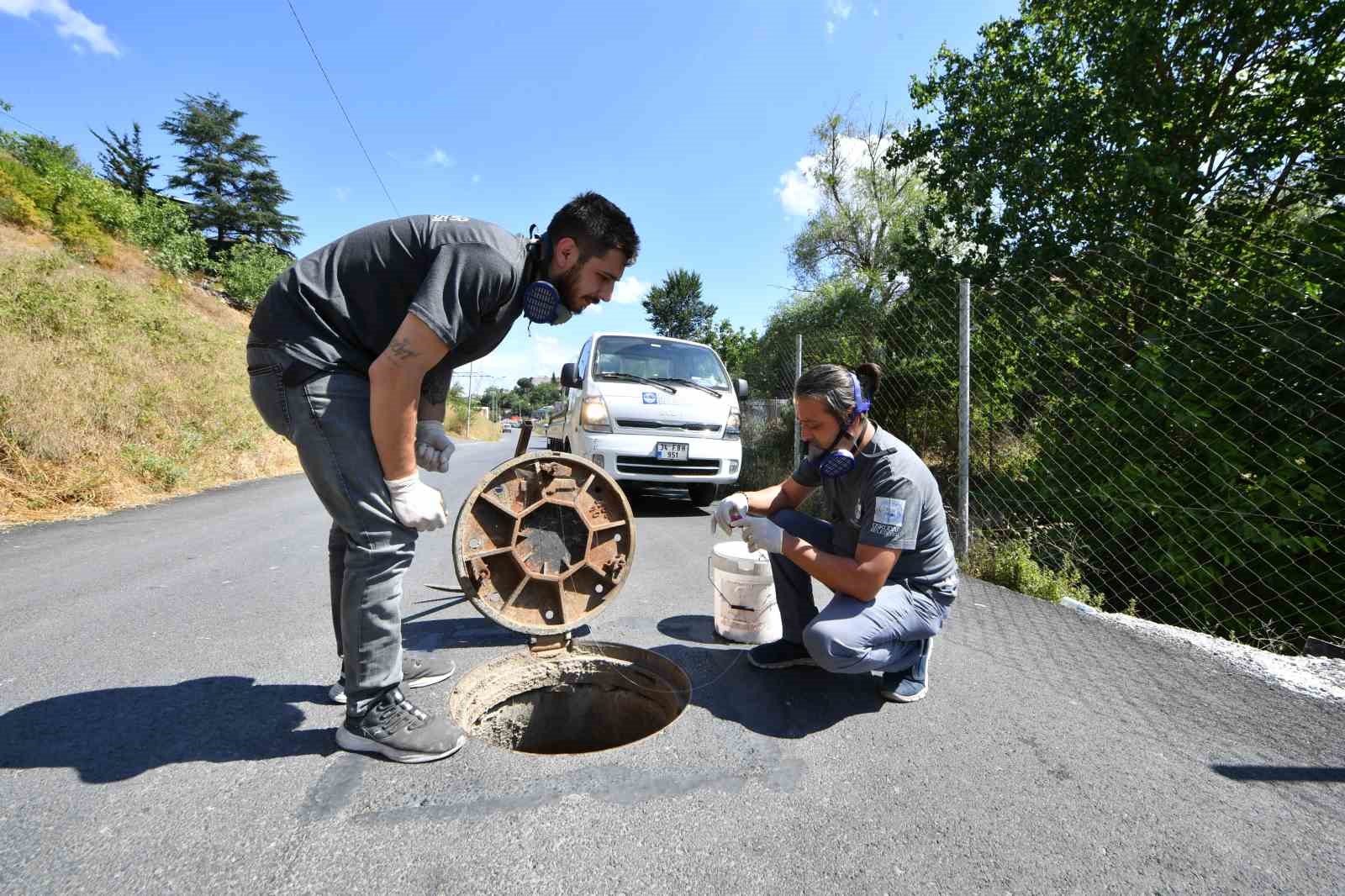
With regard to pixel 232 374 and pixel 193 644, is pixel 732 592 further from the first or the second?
pixel 232 374

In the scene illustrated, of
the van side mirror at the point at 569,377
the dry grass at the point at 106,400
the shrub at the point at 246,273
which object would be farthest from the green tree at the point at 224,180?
the van side mirror at the point at 569,377

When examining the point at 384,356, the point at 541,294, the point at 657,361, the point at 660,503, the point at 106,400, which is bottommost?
the point at 660,503

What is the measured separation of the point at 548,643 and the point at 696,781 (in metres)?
1.06

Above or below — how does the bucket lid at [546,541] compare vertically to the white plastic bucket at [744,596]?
above

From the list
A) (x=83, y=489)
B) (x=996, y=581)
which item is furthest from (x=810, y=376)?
(x=83, y=489)

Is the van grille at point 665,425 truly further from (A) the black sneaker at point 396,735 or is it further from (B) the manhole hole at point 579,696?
(A) the black sneaker at point 396,735

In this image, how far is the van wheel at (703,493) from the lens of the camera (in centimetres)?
712

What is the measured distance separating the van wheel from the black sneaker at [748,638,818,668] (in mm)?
4198

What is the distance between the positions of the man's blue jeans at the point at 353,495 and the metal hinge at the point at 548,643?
79 cm

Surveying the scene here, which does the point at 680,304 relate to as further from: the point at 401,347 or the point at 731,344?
the point at 401,347

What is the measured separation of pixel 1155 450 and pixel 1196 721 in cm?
242

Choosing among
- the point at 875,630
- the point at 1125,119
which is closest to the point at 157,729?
the point at 875,630

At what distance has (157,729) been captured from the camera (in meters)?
2.09

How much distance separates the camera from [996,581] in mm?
4270
